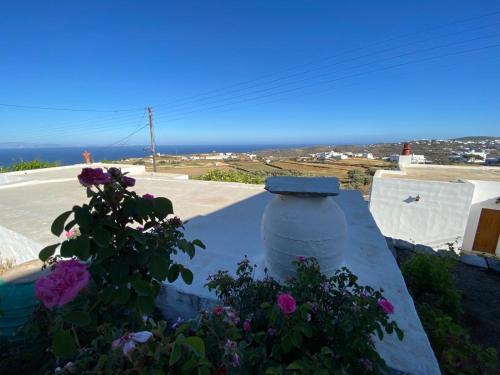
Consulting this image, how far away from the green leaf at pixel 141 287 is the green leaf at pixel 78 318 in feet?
0.63

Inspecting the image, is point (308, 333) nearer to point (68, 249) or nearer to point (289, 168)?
point (68, 249)

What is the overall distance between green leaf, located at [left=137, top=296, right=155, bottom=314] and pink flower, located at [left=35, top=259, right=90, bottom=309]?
31 centimetres

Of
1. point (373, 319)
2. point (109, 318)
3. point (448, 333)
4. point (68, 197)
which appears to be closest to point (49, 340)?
point (109, 318)

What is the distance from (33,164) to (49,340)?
44.4 ft

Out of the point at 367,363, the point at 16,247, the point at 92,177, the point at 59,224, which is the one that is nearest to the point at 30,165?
the point at 16,247

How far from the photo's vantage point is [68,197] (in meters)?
5.78

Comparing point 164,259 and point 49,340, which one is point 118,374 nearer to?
point 164,259

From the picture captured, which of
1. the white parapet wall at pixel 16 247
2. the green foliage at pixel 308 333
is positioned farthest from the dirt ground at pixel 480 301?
the white parapet wall at pixel 16 247

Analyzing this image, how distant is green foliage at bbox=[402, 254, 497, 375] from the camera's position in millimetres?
1780

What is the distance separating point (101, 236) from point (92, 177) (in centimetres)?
25

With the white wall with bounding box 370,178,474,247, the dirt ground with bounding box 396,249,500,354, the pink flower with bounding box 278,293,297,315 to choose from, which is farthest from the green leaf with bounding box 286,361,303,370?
the white wall with bounding box 370,178,474,247

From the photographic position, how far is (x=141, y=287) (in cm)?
109

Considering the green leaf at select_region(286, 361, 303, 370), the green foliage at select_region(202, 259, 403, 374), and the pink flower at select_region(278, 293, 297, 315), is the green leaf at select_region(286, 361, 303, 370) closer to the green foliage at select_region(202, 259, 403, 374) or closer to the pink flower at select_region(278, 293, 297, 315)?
the green foliage at select_region(202, 259, 403, 374)

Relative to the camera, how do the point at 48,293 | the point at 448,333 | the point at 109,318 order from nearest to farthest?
the point at 48,293, the point at 109,318, the point at 448,333
